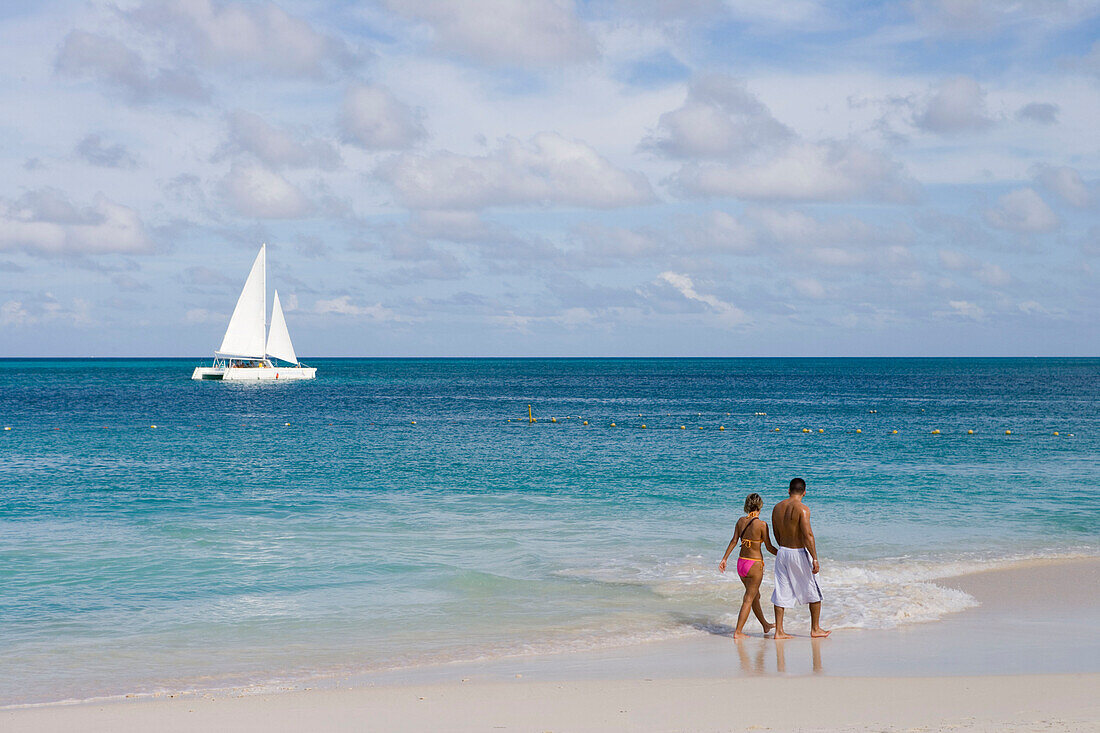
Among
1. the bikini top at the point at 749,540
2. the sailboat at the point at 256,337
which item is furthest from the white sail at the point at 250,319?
the bikini top at the point at 749,540

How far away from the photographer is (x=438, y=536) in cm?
2066

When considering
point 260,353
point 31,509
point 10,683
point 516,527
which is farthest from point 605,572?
point 260,353

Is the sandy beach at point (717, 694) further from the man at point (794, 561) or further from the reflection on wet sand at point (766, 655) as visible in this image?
the man at point (794, 561)

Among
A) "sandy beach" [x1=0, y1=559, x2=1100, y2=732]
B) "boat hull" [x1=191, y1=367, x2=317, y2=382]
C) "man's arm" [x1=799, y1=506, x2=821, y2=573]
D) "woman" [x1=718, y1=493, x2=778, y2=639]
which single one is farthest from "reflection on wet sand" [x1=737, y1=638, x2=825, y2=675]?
"boat hull" [x1=191, y1=367, x2=317, y2=382]

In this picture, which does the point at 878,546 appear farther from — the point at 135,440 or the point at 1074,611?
the point at 135,440

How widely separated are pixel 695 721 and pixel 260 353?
325ft

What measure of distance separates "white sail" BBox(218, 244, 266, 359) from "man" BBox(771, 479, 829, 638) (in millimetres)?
91281

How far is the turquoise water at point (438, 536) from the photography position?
41.7 feet

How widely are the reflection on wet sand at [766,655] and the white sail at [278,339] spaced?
97732 millimetres

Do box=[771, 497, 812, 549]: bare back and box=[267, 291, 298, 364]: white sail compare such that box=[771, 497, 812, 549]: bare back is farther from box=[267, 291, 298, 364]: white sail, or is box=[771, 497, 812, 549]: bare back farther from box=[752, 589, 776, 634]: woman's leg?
box=[267, 291, 298, 364]: white sail

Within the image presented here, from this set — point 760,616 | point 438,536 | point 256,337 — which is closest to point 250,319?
point 256,337

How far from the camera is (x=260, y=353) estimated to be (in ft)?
336

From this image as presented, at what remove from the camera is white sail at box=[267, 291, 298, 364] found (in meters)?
104

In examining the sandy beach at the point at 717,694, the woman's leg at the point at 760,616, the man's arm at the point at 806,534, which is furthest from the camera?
the woman's leg at the point at 760,616
